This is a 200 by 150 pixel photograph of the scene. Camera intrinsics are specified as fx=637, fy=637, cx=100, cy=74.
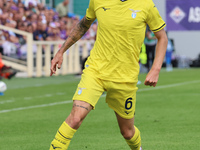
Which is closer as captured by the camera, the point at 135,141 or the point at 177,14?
the point at 135,141

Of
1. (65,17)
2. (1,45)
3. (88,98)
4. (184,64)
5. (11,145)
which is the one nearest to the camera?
(88,98)

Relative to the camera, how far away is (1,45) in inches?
904

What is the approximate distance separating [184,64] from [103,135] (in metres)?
24.7

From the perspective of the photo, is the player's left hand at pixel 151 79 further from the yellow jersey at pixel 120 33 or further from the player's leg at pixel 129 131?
the player's leg at pixel 129 131

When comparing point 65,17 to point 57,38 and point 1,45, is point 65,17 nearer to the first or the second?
point 57,38

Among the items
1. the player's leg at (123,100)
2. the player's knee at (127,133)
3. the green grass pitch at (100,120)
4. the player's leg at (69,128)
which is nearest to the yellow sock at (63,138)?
the player's leg at (69,128)

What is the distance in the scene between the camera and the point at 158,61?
6.38 metres

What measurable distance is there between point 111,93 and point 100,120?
4404 mm

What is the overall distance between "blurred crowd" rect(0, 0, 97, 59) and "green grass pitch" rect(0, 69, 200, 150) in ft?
18.6

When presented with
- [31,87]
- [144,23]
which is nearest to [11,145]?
[144,23]

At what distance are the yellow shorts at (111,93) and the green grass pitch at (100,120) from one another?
1.48 meters

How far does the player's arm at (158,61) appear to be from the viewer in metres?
6.20

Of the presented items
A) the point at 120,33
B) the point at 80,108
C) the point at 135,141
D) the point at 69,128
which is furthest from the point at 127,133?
the point at 120,33

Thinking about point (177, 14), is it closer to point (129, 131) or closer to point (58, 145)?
point (129, 131)
